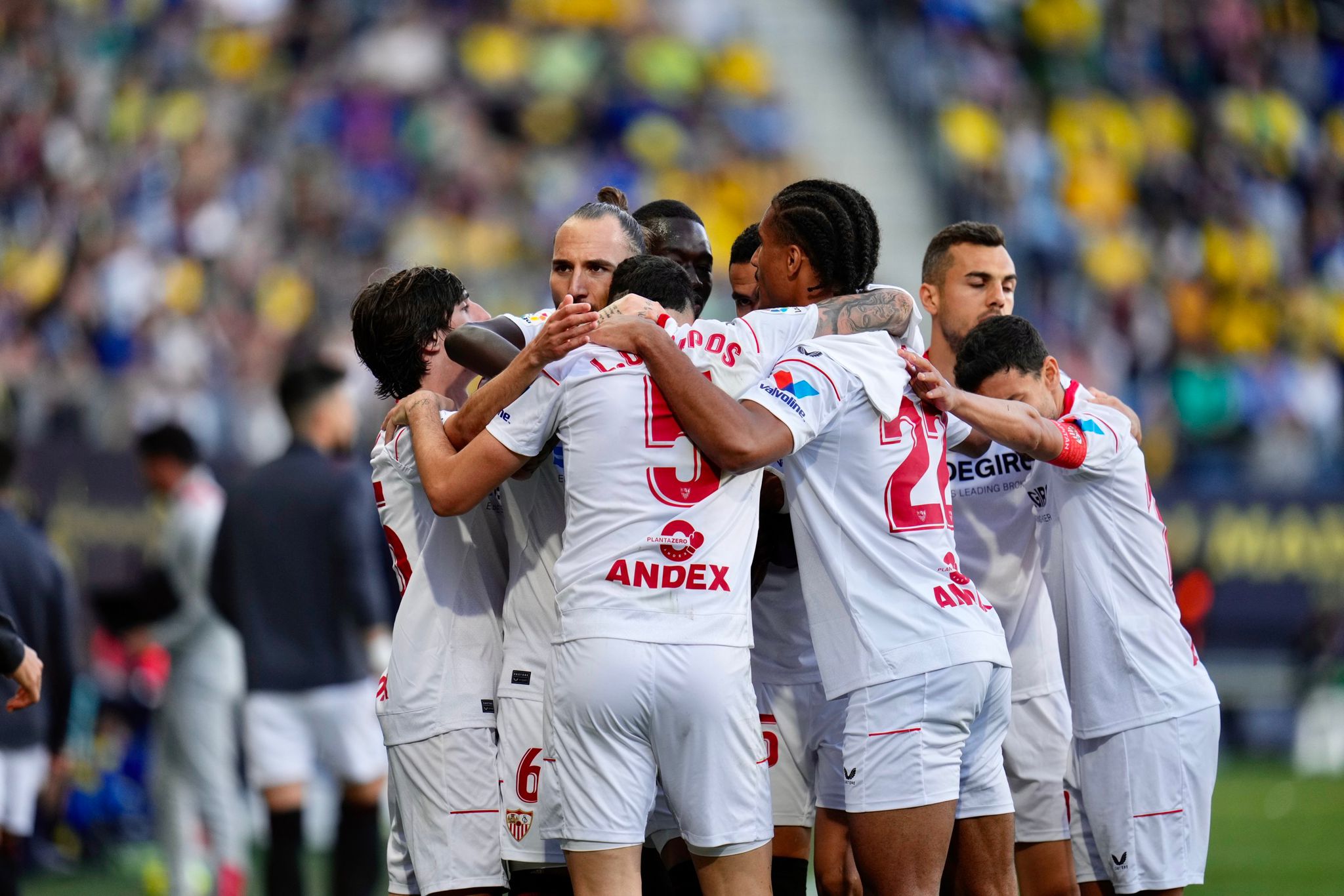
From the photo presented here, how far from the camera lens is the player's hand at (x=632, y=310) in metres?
5.23

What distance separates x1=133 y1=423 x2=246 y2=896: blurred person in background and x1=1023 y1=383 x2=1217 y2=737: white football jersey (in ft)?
17.5

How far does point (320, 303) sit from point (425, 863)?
12.6 meters

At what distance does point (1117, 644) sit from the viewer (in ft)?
19.6

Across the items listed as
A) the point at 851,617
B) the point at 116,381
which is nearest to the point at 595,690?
the point at 851,617

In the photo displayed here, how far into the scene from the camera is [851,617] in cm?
538

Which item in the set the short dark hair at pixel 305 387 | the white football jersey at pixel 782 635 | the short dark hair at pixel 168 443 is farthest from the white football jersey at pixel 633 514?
the short dark hair at pixel 168 443

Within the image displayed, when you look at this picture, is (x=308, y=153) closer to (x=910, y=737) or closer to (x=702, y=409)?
(x=702, y=409)

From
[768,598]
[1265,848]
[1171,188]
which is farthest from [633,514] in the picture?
[1171,188]

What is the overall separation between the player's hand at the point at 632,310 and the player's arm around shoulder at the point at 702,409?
0.09 meters

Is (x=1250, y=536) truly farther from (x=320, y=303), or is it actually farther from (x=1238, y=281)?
(x=320, y=303)

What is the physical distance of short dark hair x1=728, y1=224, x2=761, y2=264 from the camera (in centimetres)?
685

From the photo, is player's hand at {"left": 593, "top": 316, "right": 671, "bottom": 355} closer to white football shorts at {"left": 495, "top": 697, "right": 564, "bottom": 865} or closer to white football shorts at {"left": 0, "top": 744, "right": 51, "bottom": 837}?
white football shorts at {"left": 495, "top": 697, "right": 564, "bottom": 865}

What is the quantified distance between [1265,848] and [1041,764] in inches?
255

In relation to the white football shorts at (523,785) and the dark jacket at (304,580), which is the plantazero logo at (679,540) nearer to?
the white football shorts at (523,785)
